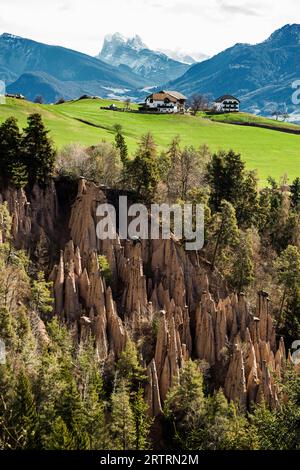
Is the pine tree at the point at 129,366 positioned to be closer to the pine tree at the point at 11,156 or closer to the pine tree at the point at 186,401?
the pine tree at the point at 186,401

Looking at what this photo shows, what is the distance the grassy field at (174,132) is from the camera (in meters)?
103

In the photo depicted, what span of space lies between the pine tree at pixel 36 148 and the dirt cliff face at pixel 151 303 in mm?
2427

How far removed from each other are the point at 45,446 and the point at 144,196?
34.4m

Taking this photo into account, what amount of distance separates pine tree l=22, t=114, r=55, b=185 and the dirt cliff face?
7.96 feet

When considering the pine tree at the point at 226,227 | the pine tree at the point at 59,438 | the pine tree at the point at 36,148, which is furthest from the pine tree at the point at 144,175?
the pine tree at the point at 59,438

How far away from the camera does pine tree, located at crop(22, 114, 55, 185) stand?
5828cm

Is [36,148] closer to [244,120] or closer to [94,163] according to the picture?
[94,163]

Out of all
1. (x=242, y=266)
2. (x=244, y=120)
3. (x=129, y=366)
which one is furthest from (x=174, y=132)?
(x=129, y=366)

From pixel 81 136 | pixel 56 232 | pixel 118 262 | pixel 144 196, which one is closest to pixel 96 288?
pixel 118 262

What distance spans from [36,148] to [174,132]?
260 ft

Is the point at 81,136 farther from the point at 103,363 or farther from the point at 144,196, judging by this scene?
the point at 103,363

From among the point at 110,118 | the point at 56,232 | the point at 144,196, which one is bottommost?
the point at 56,232

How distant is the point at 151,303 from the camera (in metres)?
53.7

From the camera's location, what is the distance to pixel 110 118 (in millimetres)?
138125
